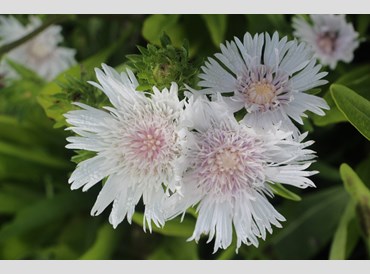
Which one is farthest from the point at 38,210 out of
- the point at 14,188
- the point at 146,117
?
the point at 146,117

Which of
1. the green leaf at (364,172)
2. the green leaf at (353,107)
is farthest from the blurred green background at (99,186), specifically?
the green leaf at (353,107)

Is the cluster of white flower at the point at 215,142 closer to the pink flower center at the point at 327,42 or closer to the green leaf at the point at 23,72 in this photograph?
the pink flower center at the point at 327,42

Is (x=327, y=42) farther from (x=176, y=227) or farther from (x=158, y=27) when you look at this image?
(x=176, y=227)

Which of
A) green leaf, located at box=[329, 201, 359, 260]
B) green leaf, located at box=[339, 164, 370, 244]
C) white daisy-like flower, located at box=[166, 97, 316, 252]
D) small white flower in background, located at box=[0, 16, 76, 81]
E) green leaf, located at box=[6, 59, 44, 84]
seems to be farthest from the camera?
small white flower in background, located at box=[0, 16, 76, 81]

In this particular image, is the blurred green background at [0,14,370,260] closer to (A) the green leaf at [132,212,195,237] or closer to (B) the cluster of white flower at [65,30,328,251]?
(A) the green leaf at [132,212,195,237]

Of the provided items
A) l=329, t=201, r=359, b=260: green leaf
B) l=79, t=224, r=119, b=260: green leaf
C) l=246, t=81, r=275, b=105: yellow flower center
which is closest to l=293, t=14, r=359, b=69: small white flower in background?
l=329, t=201, r=359, b=260: green leaf

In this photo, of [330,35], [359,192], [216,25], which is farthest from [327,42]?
[359,192]
